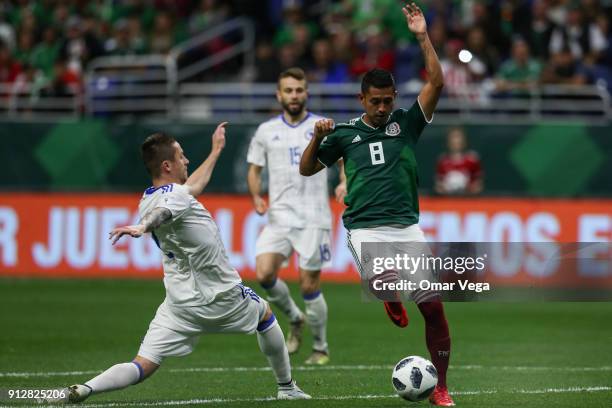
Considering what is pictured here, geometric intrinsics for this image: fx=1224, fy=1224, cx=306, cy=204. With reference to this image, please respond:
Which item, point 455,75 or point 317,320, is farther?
point 455,75

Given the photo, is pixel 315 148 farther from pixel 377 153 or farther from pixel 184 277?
pixel 184 277

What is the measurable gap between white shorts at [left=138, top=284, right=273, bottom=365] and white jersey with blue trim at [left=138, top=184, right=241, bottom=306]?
0.07 metres

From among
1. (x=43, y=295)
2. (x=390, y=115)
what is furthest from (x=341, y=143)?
(x=43, y=295)

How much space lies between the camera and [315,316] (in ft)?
38.6

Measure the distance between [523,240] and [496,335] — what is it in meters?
4.99

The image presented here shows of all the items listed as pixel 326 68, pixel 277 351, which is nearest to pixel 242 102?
pixel 326 68

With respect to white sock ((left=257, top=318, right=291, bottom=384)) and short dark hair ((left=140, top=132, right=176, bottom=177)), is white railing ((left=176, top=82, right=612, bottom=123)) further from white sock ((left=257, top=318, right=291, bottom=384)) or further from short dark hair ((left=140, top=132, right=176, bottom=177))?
short dark hair ((left=140, top=132, right=176, bottom=177))

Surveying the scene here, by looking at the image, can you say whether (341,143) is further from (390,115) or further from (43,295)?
A: (43,295)

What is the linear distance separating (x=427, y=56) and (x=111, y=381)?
10.3 feet

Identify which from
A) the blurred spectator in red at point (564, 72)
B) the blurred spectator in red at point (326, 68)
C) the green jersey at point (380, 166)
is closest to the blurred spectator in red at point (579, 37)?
the blurred spectator in red at point (564, 72)

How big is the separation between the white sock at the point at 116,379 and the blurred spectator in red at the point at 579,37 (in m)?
14.9

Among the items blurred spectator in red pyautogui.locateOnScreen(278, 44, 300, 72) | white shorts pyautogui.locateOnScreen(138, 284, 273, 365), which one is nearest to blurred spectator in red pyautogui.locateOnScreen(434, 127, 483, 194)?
blurred spectator in red pyautogui.locateOnScreen(278, 44, 300, 72)

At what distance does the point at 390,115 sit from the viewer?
361 inches

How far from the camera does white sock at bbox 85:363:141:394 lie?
26.8 feet
